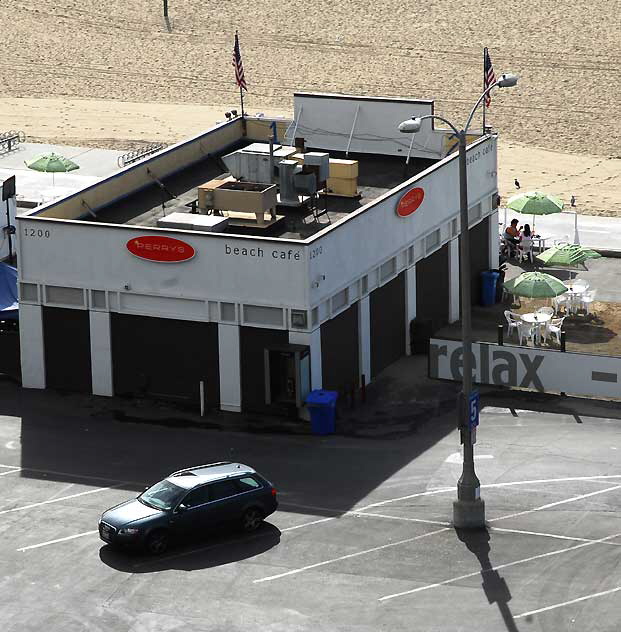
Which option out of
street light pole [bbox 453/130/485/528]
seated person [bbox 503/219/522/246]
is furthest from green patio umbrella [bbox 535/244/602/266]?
street light pole [bbox 453/130/485/528]

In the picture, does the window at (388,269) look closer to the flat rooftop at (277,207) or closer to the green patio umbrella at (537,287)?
the flat rooftop at (277,207)

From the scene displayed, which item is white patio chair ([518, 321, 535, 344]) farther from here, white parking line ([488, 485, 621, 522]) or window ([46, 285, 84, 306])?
window ([46, 285, 84, 306])

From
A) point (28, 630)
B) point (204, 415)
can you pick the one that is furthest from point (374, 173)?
point (28, 630)

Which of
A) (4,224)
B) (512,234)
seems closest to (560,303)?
(512,234)

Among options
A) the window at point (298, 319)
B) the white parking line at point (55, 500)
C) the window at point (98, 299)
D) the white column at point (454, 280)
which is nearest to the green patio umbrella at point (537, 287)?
the white column at point (454, 280)

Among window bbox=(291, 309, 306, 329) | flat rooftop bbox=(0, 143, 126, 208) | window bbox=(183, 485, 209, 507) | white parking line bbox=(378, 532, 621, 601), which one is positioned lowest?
white parking line bbox=(378, 532, 621, 601)

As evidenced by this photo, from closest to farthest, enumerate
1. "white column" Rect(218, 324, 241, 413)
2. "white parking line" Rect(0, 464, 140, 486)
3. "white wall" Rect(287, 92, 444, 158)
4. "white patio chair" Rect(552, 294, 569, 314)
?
"white parking line" Rect(0, 464, 140, 486) → "white column" Rect(218, 324, 241, 413) → "white patio chair" Rect(552, 294, 569, 314) → "white wall" Rect(287, 92, 444, 158)

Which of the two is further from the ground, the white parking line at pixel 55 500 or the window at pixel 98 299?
the window at pixel 98 299
